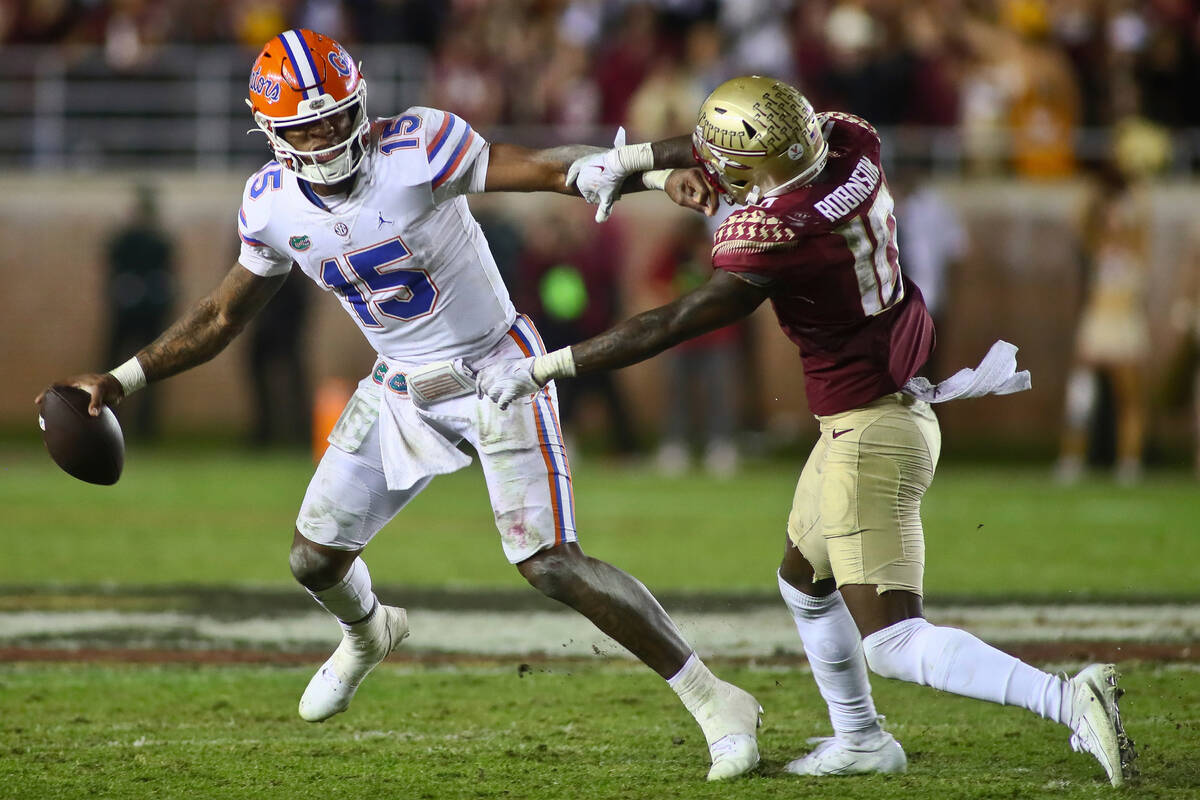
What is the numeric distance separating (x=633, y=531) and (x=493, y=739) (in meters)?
4.16

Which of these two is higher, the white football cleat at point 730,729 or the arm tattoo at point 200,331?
the arm tattoo at point 200,331

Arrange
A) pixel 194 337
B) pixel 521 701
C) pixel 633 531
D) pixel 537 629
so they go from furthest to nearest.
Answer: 1. pixel 633 531
2. pixel 537 629
3. pixel 521 701
4. pixel 194 337

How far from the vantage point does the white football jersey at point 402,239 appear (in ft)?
13.4

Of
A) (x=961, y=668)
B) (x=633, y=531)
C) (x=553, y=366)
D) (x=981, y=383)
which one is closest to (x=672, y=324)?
(x=553, y=366)

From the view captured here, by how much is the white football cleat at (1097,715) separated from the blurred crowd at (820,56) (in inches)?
345

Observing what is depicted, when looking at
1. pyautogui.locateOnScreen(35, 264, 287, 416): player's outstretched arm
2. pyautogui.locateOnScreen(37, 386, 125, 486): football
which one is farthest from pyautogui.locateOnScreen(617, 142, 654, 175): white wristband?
pyautogui.locateOnScreen(37, 386, 125, 486): football

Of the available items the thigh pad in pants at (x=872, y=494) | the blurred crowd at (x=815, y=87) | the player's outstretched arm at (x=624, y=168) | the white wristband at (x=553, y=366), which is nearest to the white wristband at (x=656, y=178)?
the player's outstretched arm at (x=624, y=168)

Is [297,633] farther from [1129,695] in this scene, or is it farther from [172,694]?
[1129,695]

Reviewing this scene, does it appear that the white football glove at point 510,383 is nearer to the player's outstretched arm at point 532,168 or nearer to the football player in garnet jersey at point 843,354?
the football player in garnet jersey at point 843,354

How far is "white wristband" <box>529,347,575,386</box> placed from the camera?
3645 mm

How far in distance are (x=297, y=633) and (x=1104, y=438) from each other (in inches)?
282

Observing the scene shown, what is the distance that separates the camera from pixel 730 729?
391cm

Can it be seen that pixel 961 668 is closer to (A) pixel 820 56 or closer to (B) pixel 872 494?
(B) pixel 872 494

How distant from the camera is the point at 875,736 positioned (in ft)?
13.1
